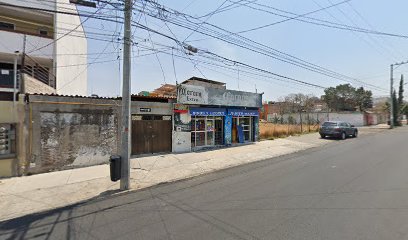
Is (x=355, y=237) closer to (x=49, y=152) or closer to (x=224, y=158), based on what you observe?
(x=224, y=158)

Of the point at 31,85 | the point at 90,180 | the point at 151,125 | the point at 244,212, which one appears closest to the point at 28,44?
the point at 31,85

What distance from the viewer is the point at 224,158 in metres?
13.0

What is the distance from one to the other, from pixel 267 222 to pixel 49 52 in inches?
664

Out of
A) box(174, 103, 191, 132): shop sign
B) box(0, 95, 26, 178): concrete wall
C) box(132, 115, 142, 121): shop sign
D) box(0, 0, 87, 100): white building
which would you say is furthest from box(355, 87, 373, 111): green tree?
box(0, 95, 26, 178): concrete wall

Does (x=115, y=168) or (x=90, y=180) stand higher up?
(x=115, y=168)

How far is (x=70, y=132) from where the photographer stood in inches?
423

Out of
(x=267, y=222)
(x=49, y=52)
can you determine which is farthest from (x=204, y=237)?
(x=49, y=52)

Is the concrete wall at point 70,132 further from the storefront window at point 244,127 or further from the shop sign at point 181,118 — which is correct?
the storefront window at point 244,127

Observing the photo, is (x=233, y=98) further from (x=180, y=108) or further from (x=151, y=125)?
(x=151, y=125)

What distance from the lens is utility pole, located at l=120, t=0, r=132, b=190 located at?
784 cm

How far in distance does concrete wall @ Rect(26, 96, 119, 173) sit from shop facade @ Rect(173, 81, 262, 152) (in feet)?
12.6

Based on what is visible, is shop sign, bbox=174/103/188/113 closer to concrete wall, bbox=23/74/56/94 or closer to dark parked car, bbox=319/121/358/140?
concrete wall, bbox=23/74/56/94

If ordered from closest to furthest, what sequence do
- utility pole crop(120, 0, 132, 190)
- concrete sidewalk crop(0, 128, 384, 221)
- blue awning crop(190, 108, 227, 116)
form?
concrete sidewalk crop(0, 128, 384, 221) → utility pole crop(120, 0, 132, 190) → blue awning crop(190, 108, 227, 116)

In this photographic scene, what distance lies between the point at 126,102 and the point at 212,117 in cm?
916
